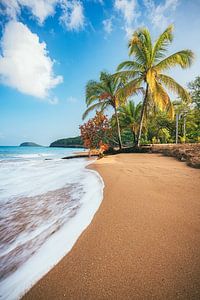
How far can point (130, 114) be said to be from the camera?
2170 cm

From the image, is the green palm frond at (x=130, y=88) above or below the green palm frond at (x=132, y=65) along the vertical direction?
below

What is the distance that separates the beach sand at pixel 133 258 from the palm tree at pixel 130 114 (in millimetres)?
19832

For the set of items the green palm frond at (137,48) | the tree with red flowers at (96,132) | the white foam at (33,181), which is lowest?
the white foam at (33,181)

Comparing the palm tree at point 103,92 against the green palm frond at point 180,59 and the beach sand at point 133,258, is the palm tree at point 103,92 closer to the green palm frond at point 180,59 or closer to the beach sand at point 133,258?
the green palm frond at point 180,59

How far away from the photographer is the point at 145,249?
1.55 m

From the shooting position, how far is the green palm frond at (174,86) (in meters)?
12.0

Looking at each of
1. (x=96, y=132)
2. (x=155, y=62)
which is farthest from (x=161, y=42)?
(x=96, y=132)

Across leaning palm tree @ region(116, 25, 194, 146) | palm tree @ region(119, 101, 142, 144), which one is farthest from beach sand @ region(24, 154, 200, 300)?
palm tree @ region(119, 101, 142, 144)

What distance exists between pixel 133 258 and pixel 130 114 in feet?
70.0

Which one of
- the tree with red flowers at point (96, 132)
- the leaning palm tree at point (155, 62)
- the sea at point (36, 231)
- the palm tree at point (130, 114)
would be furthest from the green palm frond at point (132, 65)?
the sea at point (36, 231)

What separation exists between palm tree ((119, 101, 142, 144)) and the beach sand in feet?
65.1

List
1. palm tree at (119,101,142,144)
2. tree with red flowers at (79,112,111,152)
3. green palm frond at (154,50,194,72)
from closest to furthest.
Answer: green palm frond at (154,50,194,72) < tree with red flowers at (79,112,111,152) < palm tree at (119,101,142,144)

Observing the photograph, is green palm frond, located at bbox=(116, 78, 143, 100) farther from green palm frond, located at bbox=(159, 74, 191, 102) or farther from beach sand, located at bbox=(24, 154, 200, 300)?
beach sand, located at bbox=(24, 154, 200, 300)

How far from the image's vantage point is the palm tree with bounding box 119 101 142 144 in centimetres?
2152
